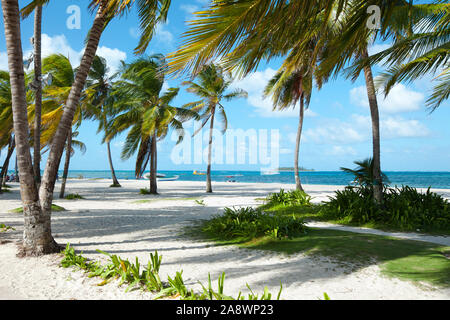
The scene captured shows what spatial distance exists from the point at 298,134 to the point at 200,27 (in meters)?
12.6

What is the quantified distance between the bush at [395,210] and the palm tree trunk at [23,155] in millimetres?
7065

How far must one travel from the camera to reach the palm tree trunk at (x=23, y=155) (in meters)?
4.45

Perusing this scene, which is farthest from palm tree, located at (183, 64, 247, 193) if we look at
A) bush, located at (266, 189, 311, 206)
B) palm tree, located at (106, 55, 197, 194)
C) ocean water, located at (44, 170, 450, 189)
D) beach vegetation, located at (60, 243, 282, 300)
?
ocean water, located at (44, 170, 450, 189)

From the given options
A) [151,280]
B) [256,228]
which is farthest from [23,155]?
[256,228]

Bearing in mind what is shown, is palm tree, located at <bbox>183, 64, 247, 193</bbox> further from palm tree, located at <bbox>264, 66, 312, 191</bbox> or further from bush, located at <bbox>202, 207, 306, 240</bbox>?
bush, located at <bbox>202, 207, 306, 240</bbox>

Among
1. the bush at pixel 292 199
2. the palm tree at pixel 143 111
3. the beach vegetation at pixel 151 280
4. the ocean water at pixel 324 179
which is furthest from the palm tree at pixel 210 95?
the ocean water at pixel 324 179

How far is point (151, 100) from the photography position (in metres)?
17.2

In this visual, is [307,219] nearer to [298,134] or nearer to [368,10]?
[368,10]

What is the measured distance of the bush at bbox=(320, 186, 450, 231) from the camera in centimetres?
706

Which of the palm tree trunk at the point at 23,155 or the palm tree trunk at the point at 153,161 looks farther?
the palm tree trunk at the point at 153,161

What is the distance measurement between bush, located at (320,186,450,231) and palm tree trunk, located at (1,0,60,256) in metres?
7.07

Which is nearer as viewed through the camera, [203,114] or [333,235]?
[333,235]

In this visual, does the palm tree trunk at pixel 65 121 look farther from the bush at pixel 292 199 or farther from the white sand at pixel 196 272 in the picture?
the bush at pixel 292 199

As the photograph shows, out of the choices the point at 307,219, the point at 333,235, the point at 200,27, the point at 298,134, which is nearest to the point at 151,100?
the point at 298,134
